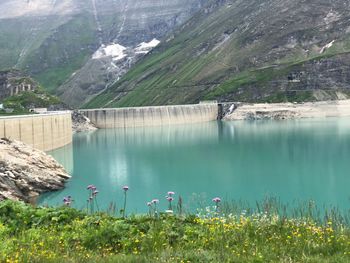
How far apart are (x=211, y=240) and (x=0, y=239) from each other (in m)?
5.28

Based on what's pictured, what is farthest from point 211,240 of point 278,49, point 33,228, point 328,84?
point 278,49

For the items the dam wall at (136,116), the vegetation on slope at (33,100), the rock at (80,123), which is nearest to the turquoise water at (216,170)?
the vegetation on slope at (33,100)

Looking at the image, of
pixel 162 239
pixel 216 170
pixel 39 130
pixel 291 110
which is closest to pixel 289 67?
pixel 291 110

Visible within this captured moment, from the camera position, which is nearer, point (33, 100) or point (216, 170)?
point (216, 170)

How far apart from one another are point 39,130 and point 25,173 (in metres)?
33.6

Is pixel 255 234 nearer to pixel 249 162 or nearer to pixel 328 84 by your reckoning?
pixel 249 162

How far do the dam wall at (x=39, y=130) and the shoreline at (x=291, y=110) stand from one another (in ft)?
228

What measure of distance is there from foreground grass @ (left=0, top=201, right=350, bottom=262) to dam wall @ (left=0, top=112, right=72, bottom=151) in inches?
1975

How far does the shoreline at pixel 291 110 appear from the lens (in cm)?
14338

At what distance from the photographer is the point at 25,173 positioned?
141ft

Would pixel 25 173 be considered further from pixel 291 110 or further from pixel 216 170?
pixel 291 110

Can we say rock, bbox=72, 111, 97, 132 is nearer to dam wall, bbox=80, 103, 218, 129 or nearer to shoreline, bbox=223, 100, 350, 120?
dam wall, bbox=80, 103, 218, 129

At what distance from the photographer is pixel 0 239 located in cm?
1266

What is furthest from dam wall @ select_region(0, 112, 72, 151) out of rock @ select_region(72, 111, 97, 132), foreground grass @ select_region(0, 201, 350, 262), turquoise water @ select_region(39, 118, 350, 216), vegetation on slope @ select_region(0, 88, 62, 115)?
foreground grass @ select_region(0, 201, 350, 262)
